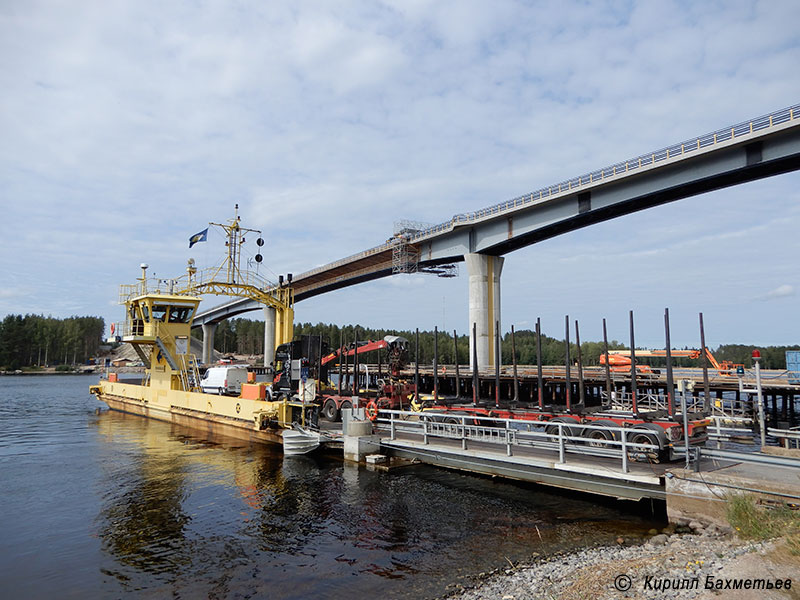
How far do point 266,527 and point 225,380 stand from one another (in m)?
20.0

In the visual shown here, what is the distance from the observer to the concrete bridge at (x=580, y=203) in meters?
27.5

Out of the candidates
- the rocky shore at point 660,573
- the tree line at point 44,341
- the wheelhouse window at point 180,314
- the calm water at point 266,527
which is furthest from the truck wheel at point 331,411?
the tree line at point 44,341

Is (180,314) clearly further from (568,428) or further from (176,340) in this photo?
(568,428)

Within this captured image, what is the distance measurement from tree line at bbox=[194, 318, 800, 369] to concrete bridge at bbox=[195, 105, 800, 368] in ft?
73.2

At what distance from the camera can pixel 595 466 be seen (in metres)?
12.7

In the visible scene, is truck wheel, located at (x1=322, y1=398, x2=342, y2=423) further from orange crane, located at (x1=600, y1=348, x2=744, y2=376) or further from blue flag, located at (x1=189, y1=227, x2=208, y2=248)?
orange crane, located at (x1=600, y1=348, x2=744, y2=376)

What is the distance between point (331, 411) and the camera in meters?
23.2

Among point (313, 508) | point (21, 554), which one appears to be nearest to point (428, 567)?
point (313, 508)

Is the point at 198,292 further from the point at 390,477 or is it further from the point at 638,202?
the point at 638,202

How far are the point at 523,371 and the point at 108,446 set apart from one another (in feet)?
108

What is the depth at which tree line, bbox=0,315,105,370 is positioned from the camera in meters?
118

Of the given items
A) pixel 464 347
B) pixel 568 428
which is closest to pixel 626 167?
pixel 568 428

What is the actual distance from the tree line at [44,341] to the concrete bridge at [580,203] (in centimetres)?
10489

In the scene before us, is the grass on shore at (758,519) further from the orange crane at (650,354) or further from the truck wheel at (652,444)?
the orange crane at (650,354)
